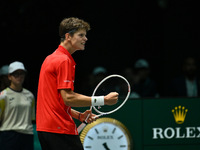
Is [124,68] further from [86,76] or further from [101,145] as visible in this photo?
[101,145]

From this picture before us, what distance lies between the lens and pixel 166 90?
1034cm

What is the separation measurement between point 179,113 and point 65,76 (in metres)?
3.29

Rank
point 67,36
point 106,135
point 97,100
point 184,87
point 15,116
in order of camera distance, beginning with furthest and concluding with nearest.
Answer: point 184,87 < point 106,135 < point 15,116 < point 67,36 < point 97,100

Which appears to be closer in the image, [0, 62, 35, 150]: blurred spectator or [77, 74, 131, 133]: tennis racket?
[77, 74, 131, 133]: tennis racket

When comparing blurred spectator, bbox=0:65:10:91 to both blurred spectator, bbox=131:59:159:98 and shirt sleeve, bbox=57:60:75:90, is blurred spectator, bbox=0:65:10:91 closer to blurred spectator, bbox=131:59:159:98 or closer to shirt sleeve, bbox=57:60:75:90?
blurred spectator, bbox=131:59:159:98

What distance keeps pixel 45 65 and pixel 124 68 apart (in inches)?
249

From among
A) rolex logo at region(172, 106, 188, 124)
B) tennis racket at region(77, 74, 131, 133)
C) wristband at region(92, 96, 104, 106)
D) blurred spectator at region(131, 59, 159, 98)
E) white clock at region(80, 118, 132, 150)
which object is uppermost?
blurred spectator at region(131, 59, 159, 98)

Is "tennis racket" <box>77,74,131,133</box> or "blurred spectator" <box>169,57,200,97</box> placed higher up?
"blurred spectator" <box>169,57,200,97</box>

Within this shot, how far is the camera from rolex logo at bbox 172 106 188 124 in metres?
6.53

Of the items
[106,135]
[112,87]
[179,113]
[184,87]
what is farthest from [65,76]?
[184,87]

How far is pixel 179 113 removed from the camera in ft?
21.4

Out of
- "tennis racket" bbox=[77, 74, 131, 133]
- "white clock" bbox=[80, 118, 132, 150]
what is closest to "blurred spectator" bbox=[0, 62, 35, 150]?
"white clock" bbox=[80, 118, 132, 150]

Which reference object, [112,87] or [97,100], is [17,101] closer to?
[112,87]

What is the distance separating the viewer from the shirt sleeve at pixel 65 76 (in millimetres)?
3561
